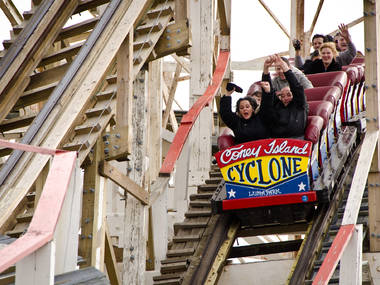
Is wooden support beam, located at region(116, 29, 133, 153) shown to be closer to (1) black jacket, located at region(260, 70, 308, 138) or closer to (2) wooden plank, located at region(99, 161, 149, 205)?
(2) wooden plank, located at region(99, 161, 149, 205)

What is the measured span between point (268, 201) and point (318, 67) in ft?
10.6

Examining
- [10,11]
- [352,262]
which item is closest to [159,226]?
[352,262]

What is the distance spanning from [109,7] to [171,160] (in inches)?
54.2

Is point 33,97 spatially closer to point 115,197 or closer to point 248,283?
point 248,283

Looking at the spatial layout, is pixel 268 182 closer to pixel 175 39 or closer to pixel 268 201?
pixel 268 201

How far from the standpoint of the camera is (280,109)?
7.18m

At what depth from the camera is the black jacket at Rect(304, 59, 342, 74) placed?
914 centimetres

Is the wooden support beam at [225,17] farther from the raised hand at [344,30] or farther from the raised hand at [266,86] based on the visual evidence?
the raised hand at [266,86]

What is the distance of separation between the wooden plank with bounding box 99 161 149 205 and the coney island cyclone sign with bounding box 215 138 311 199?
2.66 feet

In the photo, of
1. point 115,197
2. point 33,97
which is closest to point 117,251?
point 115,197

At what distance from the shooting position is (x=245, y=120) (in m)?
7.24

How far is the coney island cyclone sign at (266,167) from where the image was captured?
21.2 ft

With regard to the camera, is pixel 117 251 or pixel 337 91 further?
pixel 117 251

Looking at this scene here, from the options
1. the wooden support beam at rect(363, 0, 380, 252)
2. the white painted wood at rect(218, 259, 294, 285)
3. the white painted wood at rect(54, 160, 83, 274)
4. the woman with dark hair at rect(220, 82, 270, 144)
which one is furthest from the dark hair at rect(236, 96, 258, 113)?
the white painted wood at rect(54, 160, 83, 274)
